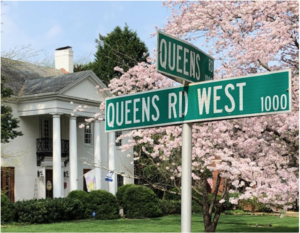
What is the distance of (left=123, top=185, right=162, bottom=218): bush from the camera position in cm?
2596

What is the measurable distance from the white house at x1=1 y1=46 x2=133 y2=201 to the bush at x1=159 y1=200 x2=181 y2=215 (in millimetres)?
3521

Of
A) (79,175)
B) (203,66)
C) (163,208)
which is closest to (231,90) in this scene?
(203,66)

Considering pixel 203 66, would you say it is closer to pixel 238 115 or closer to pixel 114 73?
pixel 238 115

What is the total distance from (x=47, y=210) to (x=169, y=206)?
26.1 ft

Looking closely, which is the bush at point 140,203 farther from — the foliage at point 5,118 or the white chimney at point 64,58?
the white chimney at point 64,58

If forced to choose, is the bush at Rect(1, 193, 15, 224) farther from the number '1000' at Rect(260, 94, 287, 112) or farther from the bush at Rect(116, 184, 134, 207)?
the number '1000' at Rect(260, 94, 287, 112)

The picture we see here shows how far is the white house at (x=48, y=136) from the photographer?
1017 inches

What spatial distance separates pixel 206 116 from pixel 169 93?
40 centimetres

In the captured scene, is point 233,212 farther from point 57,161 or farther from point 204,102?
point 204,102

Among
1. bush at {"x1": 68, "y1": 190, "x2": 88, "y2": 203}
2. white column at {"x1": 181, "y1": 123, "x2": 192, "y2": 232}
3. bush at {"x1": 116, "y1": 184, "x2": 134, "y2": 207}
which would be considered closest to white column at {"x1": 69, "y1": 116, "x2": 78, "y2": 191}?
bush at {"x1": 68, "y1": 190, "x2": 88, "y2": 203}

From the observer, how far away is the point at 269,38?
10180 mm

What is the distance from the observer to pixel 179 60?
3.91 m

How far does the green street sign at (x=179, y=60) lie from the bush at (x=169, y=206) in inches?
946

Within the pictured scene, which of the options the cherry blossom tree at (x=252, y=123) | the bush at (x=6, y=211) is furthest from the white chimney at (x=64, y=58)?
the cherry blossom tree at (x=252, y=123)
